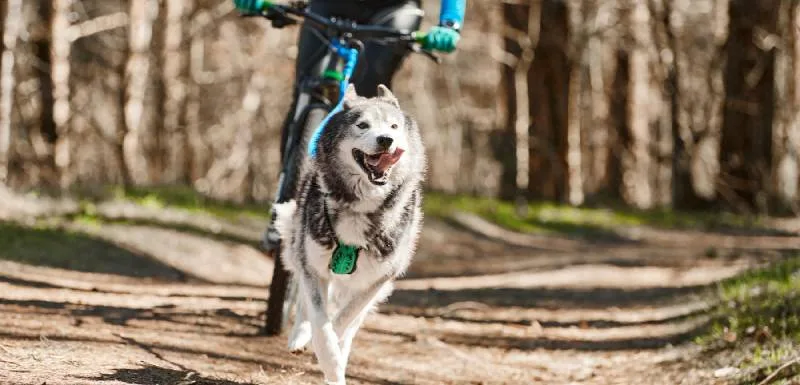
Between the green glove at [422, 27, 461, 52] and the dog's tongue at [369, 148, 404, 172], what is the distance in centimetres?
111

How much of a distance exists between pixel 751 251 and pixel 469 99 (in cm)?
2755

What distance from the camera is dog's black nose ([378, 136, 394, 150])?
429cm

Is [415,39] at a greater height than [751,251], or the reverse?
[415,39]

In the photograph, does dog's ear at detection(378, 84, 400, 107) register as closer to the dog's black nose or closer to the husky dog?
the husky dog

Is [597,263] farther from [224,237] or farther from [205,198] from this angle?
[205,198]

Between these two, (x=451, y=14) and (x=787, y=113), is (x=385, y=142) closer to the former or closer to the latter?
(x=451, y=14)

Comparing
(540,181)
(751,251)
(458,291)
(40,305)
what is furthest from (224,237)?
(540,181)

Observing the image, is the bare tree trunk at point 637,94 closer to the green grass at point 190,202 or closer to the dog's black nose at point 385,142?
the green grass at point 190,202

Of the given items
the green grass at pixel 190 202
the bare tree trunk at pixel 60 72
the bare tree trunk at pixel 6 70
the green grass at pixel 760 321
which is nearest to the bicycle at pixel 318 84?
the green grass at pixel 760 321

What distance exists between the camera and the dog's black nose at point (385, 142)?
14.1 feet

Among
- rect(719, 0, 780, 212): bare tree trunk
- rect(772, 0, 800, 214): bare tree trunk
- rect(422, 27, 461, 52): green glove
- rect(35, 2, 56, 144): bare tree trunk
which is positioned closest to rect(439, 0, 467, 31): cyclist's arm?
rect(422, 27, 461, 52): green glove

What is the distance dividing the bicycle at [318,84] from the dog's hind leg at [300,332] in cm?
53

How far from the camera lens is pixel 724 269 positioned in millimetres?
10555

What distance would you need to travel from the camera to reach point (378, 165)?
4391 mm
